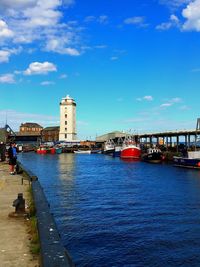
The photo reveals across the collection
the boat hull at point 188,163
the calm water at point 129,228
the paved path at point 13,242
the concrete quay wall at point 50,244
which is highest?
the concrete quay wall at point 50,244

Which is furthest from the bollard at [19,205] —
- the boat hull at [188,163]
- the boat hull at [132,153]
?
the boat hull at [132,153]

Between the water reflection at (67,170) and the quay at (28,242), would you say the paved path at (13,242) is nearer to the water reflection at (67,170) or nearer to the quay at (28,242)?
the quay at (28,242)

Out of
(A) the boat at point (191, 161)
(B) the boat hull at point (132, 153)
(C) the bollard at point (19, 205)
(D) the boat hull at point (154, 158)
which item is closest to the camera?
(C) the bollard at point (19, 205)

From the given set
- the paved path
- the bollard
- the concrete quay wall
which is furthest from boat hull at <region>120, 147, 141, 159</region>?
the concrete quay wall

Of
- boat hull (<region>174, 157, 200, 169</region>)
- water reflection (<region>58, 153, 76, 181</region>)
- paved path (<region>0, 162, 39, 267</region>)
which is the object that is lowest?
water reflection (<region>58, 153, 76, 181</region>)

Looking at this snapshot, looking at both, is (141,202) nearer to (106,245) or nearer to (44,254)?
(106,245)

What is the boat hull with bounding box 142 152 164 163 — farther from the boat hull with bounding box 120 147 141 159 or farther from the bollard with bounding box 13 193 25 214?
the bollard with bounding box 13 193 25 214

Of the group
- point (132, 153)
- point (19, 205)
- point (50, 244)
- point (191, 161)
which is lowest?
point (191, 161)

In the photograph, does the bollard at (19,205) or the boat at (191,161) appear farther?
the boat at (191,161)

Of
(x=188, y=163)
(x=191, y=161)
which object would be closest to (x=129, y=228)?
(x=191, y=161)

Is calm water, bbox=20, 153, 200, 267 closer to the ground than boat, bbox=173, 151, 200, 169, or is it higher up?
closer to the ground

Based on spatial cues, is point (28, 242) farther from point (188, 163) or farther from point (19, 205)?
point (188, 163)

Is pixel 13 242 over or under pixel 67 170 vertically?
over

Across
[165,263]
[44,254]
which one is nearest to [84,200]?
[165,263]
